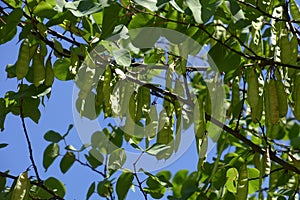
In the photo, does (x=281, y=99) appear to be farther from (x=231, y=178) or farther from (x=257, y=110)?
(x=231, y=178)

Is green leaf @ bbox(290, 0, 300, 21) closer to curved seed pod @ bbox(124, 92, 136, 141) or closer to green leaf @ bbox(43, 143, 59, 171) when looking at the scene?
curved seed pod @ bbox(124, 92, 136, 141)

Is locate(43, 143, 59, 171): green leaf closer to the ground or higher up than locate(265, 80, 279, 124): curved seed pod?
higher up

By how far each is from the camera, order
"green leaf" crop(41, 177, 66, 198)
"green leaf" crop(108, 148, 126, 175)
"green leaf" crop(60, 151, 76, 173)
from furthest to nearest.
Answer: "green leaf" crop(60, 151, 76, 173) → "green leaf" crop(41, 177, 66, 198) → "green leaf" crop(108, 148, 126, 175)

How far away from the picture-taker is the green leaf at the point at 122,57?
152 cm

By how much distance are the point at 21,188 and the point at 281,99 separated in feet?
2.52

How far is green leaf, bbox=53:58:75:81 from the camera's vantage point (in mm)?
1826

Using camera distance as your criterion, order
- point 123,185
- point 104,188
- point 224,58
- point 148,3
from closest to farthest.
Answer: point 148,3, point 224,58, point 123,185, point 104,188

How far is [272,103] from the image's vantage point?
1.67 meters

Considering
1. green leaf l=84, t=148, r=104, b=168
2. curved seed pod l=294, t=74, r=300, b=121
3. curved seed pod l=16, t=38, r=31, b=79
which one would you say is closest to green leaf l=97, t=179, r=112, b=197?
green leaf l=84, t=148, r=104, b=168

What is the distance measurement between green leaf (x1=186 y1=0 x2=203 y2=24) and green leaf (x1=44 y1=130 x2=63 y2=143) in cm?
115

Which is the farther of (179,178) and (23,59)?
(179,178)

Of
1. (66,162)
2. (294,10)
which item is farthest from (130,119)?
(66,162)

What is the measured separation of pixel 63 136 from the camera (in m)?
2.47

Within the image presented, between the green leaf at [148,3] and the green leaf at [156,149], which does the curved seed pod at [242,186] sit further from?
the green leaf at [148,3]
